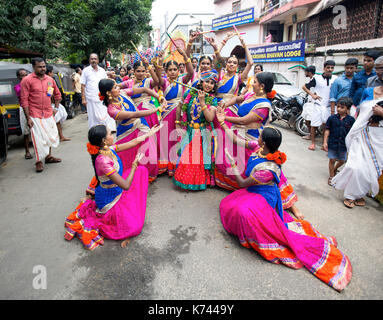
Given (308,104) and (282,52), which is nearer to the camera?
(308,104)

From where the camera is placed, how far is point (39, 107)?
4633 mm

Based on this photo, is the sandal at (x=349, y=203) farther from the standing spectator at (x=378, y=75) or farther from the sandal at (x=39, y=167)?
the sandal at (x=39, y=167)

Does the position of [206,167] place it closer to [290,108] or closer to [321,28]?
[290,108]

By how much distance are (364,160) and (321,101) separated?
295 centimetres

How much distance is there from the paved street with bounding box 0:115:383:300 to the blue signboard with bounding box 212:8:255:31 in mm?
20056

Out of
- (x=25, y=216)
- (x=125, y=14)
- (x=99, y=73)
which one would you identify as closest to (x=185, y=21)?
(x=125, y=14)

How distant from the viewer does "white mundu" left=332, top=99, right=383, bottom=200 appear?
→ 335 centimetres

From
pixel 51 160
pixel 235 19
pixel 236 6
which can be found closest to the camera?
pixel 51 160

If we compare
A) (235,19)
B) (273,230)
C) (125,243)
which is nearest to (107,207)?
(125,243)

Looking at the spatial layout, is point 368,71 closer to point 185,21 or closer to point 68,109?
point 68,109

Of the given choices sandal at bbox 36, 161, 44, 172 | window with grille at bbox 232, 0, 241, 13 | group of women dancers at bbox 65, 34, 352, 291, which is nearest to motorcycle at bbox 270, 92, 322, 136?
group of women dancers at bbox 65, 34, 352, 291

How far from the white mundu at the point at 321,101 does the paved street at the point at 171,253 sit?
8.08ft
